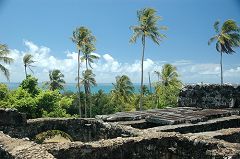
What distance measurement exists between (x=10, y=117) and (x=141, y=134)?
24.1 ft

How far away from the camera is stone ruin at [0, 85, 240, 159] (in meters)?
10.4

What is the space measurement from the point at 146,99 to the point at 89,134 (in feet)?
183

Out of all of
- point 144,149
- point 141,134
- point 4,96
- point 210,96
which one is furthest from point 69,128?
point 4,96

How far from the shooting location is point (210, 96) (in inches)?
949

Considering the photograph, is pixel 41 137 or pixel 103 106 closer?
pixel 41 137

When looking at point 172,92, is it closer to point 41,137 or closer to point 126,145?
point 41,137

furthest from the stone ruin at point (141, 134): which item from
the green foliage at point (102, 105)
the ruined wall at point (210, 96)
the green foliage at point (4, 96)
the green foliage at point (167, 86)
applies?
the green foliage at point (102, 105)

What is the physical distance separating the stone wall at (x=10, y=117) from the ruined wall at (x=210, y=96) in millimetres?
11969

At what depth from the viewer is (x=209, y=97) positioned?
79.2 feet

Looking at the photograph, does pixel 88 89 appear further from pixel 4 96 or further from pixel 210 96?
pixel 210 96

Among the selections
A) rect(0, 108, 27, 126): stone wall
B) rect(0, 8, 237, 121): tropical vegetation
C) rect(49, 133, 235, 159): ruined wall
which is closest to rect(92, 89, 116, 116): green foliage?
rect(0, 8, 237, 121): tropical vegetation

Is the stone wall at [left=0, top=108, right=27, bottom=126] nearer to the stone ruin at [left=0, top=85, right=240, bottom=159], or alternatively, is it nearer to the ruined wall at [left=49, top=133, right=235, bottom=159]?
the stone ruin at [left=0, top=85, right=240, bottom=159]

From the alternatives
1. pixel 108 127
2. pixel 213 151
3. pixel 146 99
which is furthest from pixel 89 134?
pixel 146 99

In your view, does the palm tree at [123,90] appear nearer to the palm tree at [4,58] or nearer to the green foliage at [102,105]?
the green foliage at [102,105]
